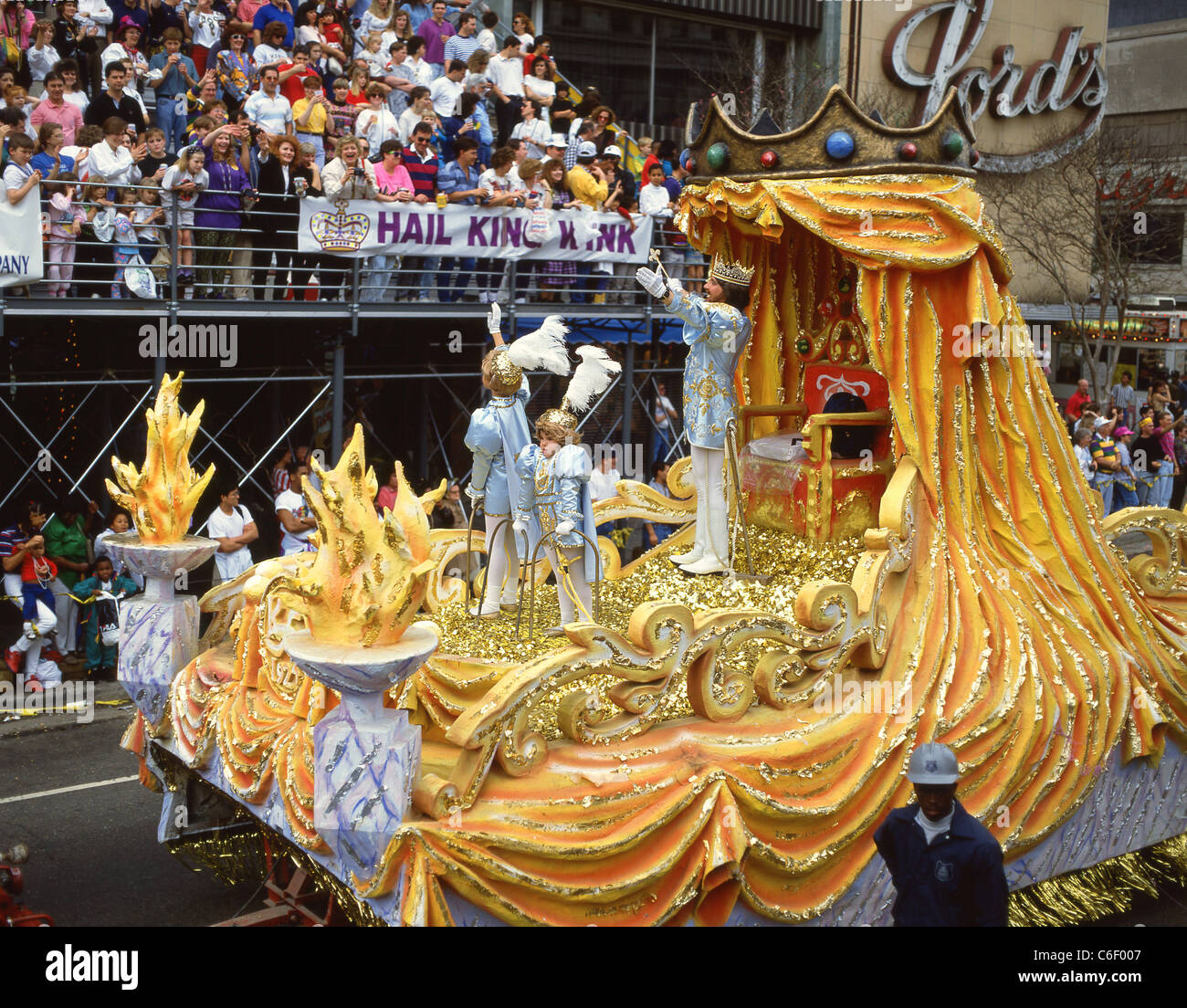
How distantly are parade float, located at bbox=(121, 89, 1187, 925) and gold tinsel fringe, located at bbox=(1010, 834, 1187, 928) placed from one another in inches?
0.7

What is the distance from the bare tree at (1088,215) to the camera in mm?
22922

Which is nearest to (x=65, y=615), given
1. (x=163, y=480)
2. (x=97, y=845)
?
(x=97, y=845)

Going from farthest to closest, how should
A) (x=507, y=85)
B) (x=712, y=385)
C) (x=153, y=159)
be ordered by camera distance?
(x=507, y=85)
(x=153, y=159)
(x=712, y=385)

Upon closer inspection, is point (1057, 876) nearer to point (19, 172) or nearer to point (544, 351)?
point (544, 351)

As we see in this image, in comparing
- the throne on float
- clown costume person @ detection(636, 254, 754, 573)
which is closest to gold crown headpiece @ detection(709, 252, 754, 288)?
clown costume person @ detection(636, 254, 754, 573)

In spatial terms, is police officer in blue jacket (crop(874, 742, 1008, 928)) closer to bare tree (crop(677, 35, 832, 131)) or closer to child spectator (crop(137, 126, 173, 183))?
child spectator (crop(137, 126, 173, 183))

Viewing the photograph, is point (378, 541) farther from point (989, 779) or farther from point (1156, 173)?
point (1156, 173)

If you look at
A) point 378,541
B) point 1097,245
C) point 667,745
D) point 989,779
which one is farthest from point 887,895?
point 1097,245

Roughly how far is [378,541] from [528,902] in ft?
5.10

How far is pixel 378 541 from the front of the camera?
525cm

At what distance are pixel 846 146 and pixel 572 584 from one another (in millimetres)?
2743

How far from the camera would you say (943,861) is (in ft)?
15.4

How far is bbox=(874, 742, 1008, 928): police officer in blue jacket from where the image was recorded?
4.66 metres

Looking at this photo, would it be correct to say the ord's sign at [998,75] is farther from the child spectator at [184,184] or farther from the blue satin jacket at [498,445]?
the blue satin jacket at [498,445]
